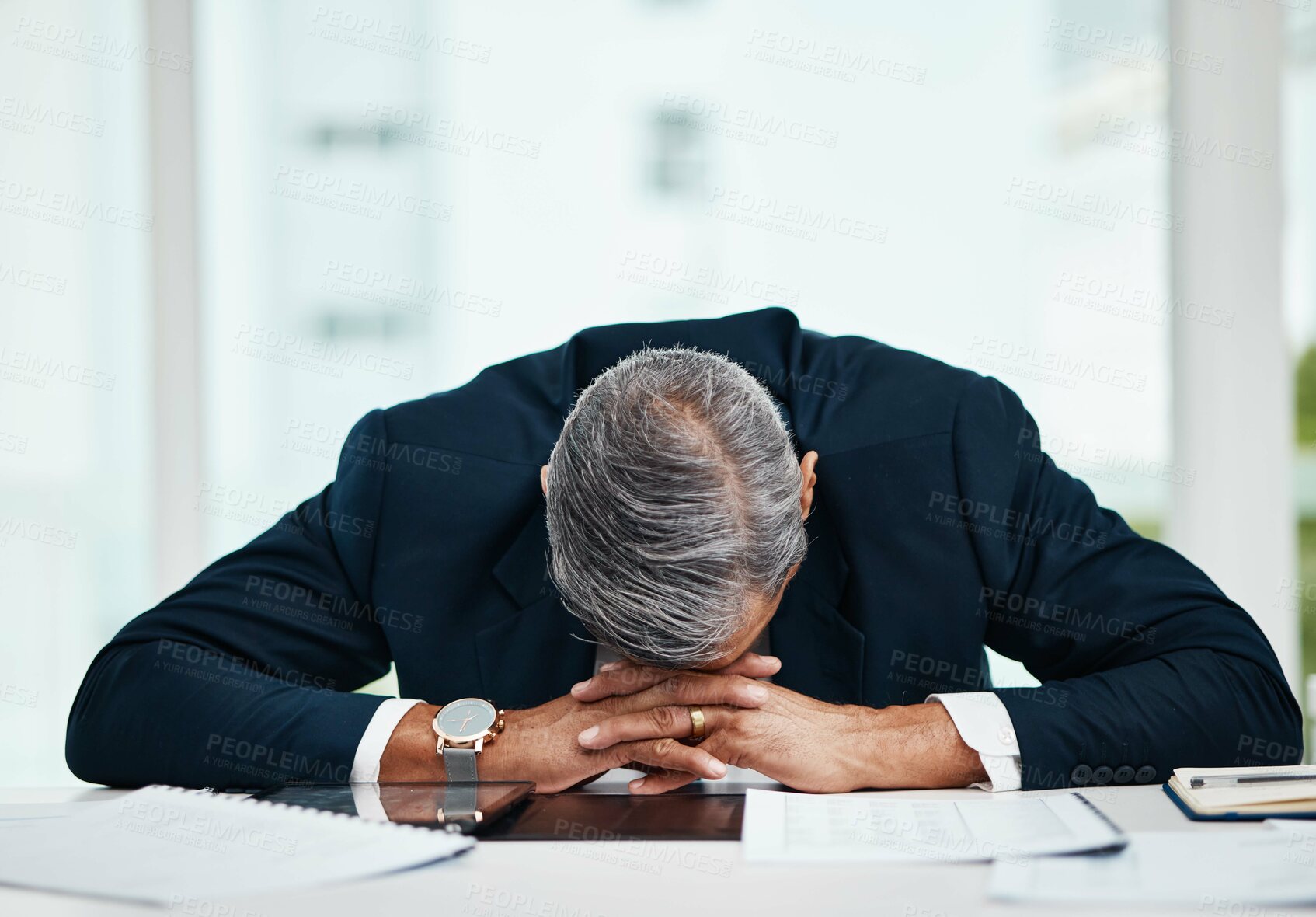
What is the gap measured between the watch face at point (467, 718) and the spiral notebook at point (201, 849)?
335 millimetres

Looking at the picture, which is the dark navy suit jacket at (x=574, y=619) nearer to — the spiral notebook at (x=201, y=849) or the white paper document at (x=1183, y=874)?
the spiral notebook at (x=201, y=849)

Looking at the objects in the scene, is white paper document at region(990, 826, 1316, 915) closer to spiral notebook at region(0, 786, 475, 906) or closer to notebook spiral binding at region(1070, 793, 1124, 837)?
notebook spiral binding at region(1070, 793, 1124, 837)

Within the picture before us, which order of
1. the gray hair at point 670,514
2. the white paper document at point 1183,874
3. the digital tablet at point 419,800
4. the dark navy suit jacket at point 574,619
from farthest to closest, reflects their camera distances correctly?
the dark navy suit jacket at point 574,619 < the gray hair at point 670,514 < the digital tablet at point 419,800 < the white paper document at point 1183,874

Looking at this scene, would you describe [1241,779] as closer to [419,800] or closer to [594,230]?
[419,800]

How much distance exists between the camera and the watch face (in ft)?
4.63

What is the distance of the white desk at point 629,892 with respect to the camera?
836mm

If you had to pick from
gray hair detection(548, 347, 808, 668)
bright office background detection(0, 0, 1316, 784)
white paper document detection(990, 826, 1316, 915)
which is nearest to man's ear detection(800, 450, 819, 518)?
gray hair detection(548, 347, 808, 668)

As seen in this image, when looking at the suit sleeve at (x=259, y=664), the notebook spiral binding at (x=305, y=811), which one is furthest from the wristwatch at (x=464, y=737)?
the notebook spiral binding at (x=305, y=811)

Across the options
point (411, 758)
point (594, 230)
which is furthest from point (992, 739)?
point (594, 230)

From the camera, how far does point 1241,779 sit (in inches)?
45.8

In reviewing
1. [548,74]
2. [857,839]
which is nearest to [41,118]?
[548,74]

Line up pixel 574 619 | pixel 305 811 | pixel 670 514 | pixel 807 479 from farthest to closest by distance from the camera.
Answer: pixel 574 619 → pixel 807 479 → pixel 670 514 → pixel 305 811

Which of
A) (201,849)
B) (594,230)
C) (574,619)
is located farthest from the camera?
(594,230)

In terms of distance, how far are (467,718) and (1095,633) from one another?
973 millimetres
